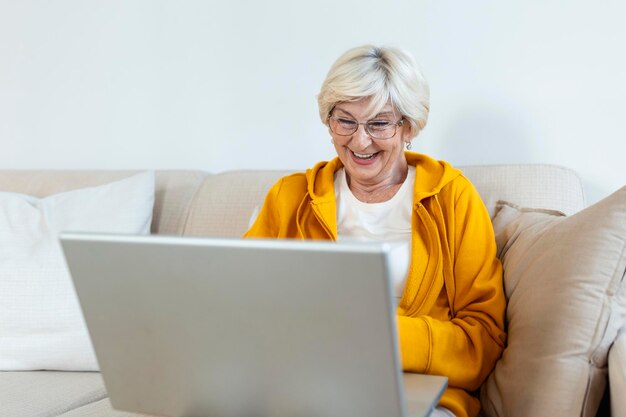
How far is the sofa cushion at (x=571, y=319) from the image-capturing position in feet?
4.25

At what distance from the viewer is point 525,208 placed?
1741 millimetres

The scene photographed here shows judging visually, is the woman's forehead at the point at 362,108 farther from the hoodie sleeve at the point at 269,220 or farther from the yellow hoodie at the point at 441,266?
the hoodie sleeve at the point at 269,220

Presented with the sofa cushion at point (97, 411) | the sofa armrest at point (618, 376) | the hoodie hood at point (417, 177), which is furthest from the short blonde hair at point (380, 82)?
the sofa cushion at point (97, 411)

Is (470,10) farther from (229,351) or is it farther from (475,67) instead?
(229,351)

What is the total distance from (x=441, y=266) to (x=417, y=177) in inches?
8.8

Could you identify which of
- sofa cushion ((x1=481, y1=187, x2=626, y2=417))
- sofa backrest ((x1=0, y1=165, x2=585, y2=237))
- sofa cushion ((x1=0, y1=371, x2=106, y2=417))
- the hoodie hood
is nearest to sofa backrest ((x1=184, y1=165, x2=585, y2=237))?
sofa backrest ((x1=0, y1=165, x2=585, y2=237))

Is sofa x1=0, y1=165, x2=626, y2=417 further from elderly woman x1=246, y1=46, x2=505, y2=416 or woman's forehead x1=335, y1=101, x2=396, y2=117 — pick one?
woman's forehead x1=335, y1=101, x2=396, y2=117

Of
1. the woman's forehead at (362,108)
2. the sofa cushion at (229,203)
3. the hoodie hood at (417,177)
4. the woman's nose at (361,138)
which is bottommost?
the sofa cushion at (229,203)

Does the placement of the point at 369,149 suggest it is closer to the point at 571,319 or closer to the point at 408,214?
the point at 408,214

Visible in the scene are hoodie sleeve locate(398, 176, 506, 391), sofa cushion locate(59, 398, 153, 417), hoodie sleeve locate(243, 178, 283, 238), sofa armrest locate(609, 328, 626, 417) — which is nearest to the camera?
sofa armrest locate(609, 328, 626, 417)

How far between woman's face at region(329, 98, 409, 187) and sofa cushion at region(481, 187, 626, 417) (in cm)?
46

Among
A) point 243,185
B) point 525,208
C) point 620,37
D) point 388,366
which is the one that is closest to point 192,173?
point 243,185

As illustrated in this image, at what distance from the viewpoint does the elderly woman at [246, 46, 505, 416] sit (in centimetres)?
148

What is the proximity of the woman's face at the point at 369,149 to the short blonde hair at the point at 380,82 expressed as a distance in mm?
19
